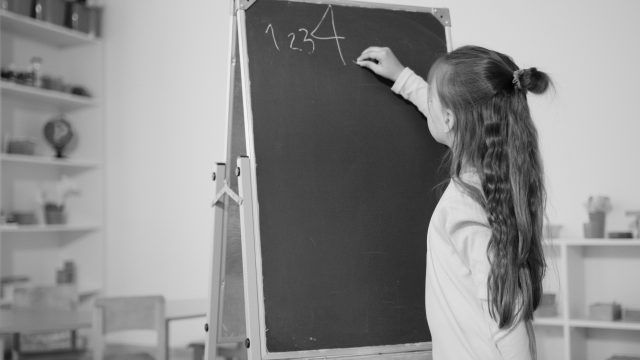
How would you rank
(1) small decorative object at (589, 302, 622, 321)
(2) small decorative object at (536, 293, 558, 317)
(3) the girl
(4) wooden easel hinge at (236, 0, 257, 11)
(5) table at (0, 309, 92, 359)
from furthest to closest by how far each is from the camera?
(2) small decorative object at (536, 293, 558, 317), (1) small decorative object at (589, 302, 622, 321), (5) table at (0, 309, 92, 359), (4) wooden easel hinge at (236, 0, 257, 11), (3) the girl

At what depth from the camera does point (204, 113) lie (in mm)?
5012

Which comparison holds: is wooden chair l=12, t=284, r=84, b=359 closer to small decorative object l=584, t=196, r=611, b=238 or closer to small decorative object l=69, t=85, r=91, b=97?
small decorative object l=69, t=85, r=91, b=97

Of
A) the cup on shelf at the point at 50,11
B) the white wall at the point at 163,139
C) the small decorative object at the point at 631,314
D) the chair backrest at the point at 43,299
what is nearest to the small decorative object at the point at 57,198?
the white wall at the point at 163,139

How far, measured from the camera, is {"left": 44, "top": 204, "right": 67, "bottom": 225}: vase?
514 centimetres

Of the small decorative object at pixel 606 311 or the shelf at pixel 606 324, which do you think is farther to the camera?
the small decorative object at pixel 606 311

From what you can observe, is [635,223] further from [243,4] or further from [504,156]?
[243,4]

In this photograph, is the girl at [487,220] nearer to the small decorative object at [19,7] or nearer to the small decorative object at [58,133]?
the small decorative object at [19,7]

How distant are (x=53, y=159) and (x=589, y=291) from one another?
3.67 meters

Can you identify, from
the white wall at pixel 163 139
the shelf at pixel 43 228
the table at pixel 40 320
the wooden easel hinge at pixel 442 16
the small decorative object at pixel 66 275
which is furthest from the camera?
the small decorative object at pixel 66 275

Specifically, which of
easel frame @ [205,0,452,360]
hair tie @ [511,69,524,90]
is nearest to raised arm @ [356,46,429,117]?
easel frame @ [205,0,452,360]

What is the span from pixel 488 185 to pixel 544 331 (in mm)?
2580

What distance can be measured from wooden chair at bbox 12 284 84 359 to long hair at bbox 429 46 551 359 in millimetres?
3045

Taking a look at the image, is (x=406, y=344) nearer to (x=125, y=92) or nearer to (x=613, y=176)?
(x=613, y=176)

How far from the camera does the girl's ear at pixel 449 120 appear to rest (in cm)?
173
